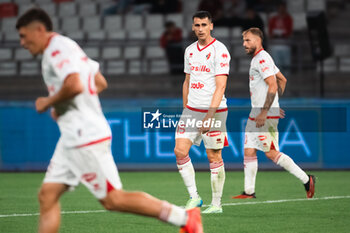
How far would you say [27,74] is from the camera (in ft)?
57.1

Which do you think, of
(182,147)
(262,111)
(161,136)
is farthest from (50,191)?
(161,136)

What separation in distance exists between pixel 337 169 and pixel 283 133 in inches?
52.3

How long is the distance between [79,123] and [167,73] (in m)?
11.9

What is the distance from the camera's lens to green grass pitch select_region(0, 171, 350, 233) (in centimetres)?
775

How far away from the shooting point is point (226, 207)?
370 inches

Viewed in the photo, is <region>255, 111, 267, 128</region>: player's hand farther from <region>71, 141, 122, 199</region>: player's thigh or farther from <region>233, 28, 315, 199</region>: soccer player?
<region>71, 141, 122, 199</region>: player's thigh

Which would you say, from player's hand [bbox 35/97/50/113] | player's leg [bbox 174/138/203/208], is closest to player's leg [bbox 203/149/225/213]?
player's leg [bbox 174/138/203/208]

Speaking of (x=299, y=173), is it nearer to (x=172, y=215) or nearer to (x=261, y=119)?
(x=261, y=119)

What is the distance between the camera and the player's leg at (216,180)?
8875mm

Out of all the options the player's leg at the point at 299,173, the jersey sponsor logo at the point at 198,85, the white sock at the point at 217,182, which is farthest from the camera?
the player's leg at the point at 299,173

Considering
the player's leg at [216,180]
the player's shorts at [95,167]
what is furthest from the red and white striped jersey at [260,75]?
the player's shorts at [95,167]

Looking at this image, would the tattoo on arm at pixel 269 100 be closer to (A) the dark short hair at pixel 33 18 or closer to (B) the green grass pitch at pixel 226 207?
(B) the green grass pitch at pixel 226 207

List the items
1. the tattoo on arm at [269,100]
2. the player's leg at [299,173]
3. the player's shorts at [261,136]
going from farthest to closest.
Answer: the player's shorts at [261,136] < the player's leg at [299,173] < the tattoo on arm at [269,100]

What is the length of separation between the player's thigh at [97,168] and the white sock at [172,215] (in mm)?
391
